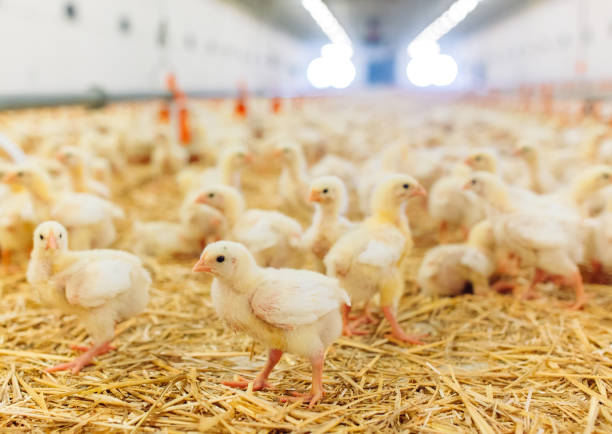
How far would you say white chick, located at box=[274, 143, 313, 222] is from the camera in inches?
172

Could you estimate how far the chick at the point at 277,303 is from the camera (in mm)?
2182

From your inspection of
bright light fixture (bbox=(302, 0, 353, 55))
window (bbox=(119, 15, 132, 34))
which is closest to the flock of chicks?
window (bbox=(119, 15, 132, 34))

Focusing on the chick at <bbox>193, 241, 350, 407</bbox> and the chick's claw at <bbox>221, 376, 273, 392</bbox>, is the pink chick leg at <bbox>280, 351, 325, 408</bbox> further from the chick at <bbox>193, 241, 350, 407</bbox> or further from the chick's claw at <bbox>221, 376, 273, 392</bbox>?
the chick's claw at <bbox>221, 376, 273, 392</bbox>

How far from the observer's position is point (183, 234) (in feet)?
14.2

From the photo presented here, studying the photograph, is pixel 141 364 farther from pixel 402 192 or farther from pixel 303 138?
pixel 303 138

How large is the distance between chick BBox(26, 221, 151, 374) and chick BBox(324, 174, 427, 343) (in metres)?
0.98

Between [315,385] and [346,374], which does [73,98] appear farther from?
[315,385]

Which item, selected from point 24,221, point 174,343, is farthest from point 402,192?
point 24,221

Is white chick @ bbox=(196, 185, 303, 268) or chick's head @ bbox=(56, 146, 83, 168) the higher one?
chick's head @ bbox=(56, 146, 83, 168)

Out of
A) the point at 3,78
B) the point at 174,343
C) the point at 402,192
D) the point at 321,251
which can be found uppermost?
the point at 3,78

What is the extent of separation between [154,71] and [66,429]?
47.4 feet

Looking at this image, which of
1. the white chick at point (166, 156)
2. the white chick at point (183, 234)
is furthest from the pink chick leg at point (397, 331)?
the white chick at point (166, 156)

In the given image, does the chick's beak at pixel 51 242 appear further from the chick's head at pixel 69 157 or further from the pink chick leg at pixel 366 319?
the chick's head at pixel 69 157

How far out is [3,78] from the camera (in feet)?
29.3
